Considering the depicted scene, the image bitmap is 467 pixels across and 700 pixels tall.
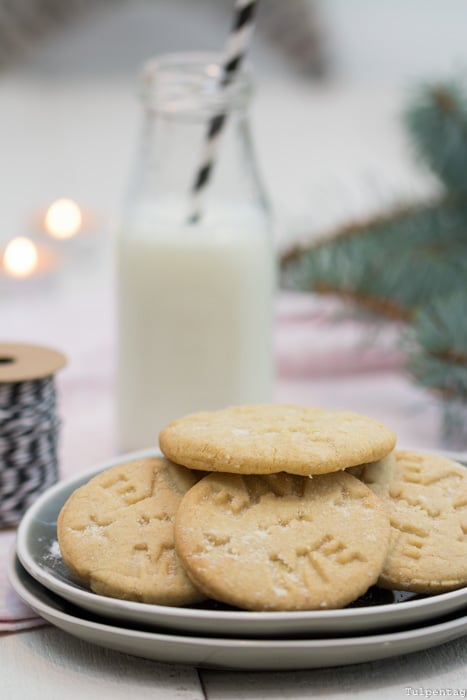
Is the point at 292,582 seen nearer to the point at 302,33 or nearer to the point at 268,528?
the point at 268,528

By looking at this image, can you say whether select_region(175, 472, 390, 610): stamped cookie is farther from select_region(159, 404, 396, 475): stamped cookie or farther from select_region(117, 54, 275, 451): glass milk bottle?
select_region(117, 54, 275, 451): glass milk bottle

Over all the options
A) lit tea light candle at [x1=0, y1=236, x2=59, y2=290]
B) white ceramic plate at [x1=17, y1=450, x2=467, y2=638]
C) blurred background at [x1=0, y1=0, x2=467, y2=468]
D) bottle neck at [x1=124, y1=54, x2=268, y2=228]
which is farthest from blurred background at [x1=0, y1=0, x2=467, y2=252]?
white ceramic plate at [x1=17, y1=450, x2=467, y2=638]

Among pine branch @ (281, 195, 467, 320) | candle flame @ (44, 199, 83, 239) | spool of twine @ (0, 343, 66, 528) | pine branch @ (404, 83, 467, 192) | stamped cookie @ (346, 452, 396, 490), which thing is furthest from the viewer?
candle flame @ (44, 199, 83, 239)

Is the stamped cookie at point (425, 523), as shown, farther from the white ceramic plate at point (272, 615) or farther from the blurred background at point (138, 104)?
the blurred background at point (138, 104)

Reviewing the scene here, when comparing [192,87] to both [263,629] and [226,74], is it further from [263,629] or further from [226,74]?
[263,629]

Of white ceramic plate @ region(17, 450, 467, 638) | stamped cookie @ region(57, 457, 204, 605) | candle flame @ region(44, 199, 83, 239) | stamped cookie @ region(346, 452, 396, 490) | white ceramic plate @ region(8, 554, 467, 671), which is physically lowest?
white ceramic plate @ region(8, 554, 467, 671)

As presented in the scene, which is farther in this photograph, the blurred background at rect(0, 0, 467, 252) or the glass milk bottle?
the blurred background at rect(0, 0, 467, 252)

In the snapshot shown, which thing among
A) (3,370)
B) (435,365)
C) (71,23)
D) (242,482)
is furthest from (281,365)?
(71,23)

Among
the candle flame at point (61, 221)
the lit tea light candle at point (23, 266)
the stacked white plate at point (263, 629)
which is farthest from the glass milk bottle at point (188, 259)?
the candle flame at point (61, 221)
